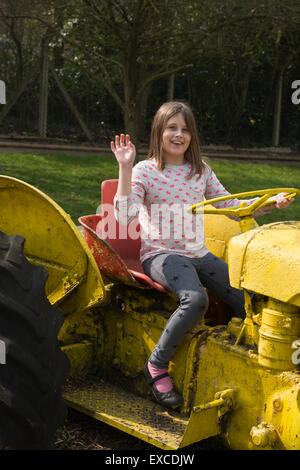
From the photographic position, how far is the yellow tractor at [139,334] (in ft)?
7.17

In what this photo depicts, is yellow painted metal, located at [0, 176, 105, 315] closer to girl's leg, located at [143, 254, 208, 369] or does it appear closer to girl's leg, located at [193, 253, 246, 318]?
girl's leg, located at [143, 254, 208, 369]

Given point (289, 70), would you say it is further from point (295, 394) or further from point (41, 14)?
point (295, 394)

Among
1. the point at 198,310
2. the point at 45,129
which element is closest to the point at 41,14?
the point at 45,129

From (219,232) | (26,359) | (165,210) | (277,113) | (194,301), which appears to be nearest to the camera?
(26,359)

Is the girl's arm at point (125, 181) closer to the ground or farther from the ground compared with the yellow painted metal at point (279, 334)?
farther from the ground

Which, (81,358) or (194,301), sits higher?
(194,301)

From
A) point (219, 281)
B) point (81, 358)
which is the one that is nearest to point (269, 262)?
point (219, 281)

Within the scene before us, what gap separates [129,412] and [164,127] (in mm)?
1226

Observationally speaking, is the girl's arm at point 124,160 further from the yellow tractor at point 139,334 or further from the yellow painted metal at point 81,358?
the yellow painted metal at point 81,358

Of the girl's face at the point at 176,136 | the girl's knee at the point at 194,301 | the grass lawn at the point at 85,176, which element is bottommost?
the grass lawn at the point at 85,176

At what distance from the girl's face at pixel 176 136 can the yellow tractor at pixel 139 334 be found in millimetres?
379

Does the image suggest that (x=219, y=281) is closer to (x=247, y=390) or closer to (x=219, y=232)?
(x=219, y=232)

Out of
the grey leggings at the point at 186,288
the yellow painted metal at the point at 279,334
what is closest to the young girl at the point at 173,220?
the grey leggings at the point at 186,288

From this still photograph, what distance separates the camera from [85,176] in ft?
26.7
